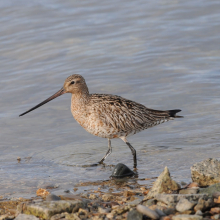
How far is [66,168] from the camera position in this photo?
8.17m

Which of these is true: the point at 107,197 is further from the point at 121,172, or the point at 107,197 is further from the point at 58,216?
the point at 121,172

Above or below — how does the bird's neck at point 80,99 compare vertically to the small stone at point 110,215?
above

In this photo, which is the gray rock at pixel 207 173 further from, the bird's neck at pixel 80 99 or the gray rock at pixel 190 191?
the bird's neck at pixel 80 99

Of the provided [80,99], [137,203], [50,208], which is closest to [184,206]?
[137,203]

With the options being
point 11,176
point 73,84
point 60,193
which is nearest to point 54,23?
point 73,84

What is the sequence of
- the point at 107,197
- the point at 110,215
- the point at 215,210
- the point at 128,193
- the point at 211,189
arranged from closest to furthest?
the point at 215,210 < the point at 110,215 < the point at 211,189 < the point at 107,197 < the point at 128,193

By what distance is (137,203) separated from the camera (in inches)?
222

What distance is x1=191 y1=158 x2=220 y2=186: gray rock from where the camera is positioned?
248 inches

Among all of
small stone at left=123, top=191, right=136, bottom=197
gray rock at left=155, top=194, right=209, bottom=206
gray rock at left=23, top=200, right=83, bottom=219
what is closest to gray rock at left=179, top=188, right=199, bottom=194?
gray rock at left=155, top=194, right=209, bottom=206

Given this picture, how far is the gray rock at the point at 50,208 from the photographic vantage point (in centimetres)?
535

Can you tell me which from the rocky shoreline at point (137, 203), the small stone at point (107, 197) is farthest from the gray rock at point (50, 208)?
the small stone at point (107, 197)

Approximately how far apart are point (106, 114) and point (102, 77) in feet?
14.8

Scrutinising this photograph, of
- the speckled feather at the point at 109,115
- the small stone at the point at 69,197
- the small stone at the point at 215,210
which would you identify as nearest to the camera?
the small stone at the point at 215,210

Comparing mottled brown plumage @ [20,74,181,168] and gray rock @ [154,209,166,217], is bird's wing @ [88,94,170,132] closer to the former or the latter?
mottled brown plumage @ [20,74,181,168]
